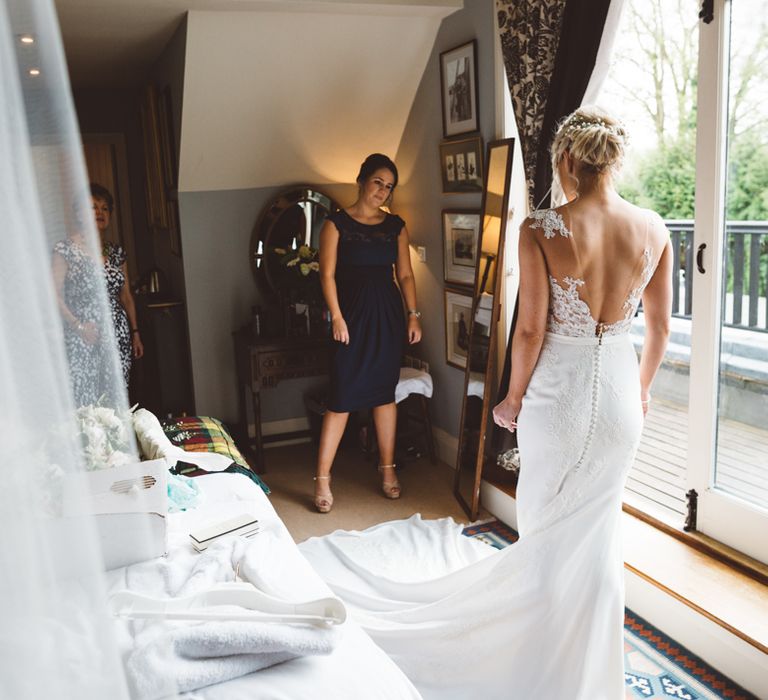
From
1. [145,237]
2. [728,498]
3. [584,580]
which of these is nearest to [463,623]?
[584,580]

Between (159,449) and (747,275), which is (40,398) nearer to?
(159,449)

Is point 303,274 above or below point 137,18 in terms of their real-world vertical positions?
below

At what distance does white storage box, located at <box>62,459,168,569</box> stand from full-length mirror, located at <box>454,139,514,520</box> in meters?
1.86

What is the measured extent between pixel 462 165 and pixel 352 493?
175 cm


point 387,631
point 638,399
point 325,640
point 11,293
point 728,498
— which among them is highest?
point 11,293

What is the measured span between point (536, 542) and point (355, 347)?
1733mm

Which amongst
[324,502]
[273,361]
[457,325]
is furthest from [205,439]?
[457,325]

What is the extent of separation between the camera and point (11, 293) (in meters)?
0.77

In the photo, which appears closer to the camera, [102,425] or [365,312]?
[102,425]

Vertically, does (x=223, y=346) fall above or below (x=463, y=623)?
above

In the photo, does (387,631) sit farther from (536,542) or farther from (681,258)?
(681,258)

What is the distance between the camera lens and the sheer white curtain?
0.77m

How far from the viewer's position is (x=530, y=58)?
2.99 m

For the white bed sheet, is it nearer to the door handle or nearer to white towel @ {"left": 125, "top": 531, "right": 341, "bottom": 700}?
white towel @ {"left": 125, "top": 531, "right": 341, "bottom": 700}
